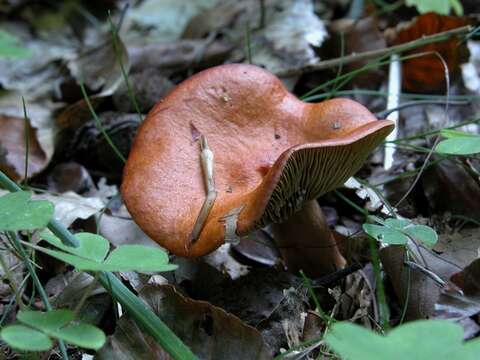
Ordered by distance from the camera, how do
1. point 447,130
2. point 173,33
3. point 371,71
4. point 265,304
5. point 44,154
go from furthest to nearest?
point 173,33 < point 371,71 < point 44,154 < point 447,130 < point 265,304

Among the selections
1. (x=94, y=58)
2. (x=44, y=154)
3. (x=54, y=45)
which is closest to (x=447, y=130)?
(x=44, y=154)

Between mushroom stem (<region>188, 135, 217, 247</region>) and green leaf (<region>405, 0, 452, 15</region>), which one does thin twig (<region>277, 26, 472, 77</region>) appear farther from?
mushroom stem (<region>188, 135, 217, 247</region>)

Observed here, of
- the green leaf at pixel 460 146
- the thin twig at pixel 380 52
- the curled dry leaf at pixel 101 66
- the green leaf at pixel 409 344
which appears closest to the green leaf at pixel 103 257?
the green leaf at pixel 409 344

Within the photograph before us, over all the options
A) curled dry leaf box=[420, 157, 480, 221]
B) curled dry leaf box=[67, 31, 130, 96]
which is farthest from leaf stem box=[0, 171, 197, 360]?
curled dry leaf box=[67, 31, 130, 96]

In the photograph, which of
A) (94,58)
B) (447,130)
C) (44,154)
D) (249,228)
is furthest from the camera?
(94,58)

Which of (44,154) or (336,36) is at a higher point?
(336,36)

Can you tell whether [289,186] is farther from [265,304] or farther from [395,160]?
[395,160]
